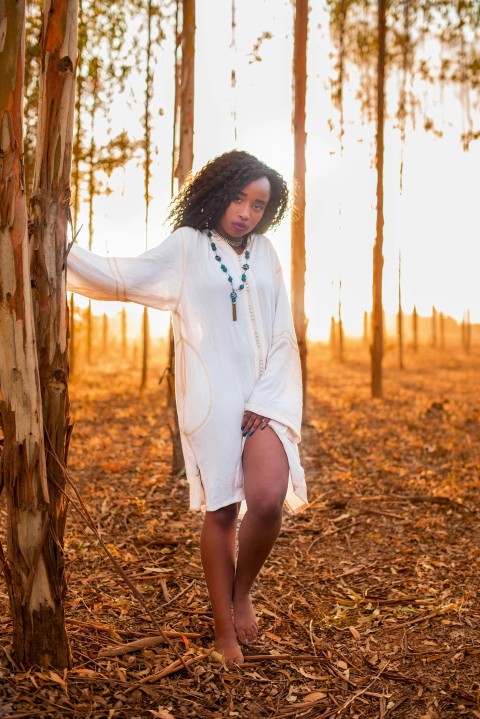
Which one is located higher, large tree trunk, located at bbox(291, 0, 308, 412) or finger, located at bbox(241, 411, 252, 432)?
large tree trunk, located at bbox(291, 0, 308, 412)

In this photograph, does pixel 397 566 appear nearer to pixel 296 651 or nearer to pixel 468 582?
pixel 468 582

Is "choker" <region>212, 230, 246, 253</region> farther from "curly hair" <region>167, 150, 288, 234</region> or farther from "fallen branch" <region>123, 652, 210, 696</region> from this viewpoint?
"fallen branch" <region>123, 652, 210, 696</region>

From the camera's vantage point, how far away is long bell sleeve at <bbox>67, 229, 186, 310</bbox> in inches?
110

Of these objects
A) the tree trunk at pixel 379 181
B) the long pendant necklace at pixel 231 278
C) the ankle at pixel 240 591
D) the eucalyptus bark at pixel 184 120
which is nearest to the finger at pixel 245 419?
the long pendant necklace at pixel 231 278

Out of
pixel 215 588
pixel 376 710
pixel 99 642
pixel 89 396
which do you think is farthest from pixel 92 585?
pixel 89 396

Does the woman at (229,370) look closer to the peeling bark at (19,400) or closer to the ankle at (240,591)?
the ankle at (240,591)

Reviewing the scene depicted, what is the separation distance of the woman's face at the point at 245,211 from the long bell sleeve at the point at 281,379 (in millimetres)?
270

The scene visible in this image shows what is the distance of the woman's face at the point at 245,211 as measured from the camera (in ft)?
10.2

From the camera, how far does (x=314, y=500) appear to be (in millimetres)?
5852

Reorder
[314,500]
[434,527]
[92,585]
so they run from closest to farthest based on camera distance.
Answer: [92,585]
[434,527]
[314,500]

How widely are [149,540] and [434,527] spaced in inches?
84.7

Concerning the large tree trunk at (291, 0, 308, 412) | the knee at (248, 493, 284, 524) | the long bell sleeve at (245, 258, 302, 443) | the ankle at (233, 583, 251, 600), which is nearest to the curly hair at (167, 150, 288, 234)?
the long bell sleeve at (245, 258, 302, 443)

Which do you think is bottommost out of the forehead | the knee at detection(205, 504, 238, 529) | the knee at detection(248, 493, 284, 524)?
the knee at detection(205, 504, 238, 529)

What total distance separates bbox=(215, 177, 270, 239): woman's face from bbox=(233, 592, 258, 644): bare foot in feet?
5.58
